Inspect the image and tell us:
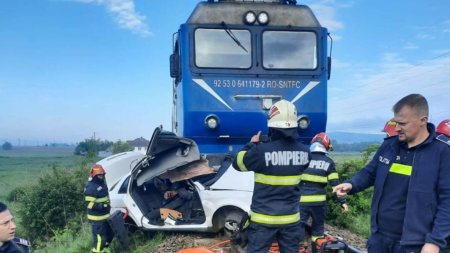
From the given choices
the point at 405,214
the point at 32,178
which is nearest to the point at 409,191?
the point at 405,214

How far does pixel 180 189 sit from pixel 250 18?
2793mm

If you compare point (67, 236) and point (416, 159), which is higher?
point (416, 159)

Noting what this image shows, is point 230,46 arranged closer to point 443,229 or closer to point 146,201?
point 146,201

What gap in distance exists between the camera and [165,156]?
23.0ft

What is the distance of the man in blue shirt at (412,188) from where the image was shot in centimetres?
293

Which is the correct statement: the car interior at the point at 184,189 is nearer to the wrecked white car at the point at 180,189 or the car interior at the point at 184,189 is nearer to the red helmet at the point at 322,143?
the wrecked white car at the point at 180,189

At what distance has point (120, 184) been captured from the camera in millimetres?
7273

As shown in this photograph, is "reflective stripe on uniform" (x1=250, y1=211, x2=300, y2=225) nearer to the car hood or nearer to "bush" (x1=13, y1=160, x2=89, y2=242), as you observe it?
the car hood

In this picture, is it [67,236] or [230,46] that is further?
[67,236]

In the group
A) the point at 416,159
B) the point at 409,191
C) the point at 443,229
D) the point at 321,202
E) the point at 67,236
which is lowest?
the point at 67,236

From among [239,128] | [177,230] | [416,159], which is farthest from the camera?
[239,128]

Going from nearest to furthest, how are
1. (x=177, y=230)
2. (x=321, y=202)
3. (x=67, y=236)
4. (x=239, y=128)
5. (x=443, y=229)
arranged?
(x=443, y=229)
(x=321, y=202)
(x=177, y=230)
(x=239, y=128)
(x=67, y=236)

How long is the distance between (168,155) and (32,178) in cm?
979

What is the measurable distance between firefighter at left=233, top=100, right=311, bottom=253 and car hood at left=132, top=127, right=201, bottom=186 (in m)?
2.58
